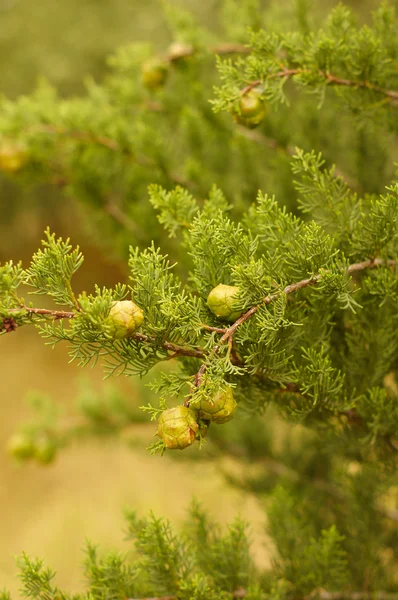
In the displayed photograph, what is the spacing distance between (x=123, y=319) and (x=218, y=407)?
7 centimetres

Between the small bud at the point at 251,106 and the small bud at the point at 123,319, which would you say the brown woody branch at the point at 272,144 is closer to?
the small bud at the point at 251,106

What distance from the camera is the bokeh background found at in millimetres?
1398

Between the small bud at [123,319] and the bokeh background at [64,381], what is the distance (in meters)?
1.06

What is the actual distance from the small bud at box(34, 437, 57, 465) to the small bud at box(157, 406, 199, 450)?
1.98ft

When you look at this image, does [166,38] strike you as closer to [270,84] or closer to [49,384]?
[49,384]

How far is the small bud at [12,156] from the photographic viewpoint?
2.20ft

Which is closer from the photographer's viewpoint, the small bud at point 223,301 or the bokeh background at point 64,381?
the small bud at point 223,301

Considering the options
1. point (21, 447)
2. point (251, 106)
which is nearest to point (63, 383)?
point (21, 447)

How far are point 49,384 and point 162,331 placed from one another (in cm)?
169

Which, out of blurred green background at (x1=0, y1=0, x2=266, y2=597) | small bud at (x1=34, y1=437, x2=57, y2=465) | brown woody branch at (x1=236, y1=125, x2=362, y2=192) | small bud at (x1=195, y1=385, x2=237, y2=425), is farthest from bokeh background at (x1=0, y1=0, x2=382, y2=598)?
small bud at (x1=195, y1=385, x2=237, y2=425)

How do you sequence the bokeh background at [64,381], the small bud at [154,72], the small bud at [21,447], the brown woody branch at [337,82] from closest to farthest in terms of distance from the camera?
1. the brown woody branch at [337,82]
2. the small bud at [154,72]
3. the small bud at [21,447]
4. the bokeh background at [64,381]

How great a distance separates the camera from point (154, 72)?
62 centimetres

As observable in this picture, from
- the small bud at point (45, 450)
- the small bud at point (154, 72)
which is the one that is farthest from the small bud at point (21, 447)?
the small bud at point (154, 72)

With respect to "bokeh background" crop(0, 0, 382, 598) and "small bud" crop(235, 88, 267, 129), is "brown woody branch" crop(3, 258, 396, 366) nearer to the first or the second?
"small bud" crop(235, 88, 267, 129)
